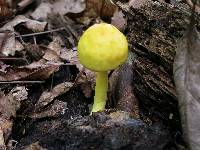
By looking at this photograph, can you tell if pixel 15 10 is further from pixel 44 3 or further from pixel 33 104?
pixel 33 104

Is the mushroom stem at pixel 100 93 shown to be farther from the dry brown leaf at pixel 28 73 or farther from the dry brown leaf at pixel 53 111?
the dry brown leaf at pixel 28 73

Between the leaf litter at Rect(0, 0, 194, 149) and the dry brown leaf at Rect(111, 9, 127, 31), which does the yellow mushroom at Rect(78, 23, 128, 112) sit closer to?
the leaf litter at Rect(0, 0, 194, 149)

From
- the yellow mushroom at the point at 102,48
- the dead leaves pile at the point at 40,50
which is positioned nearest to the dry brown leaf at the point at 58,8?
the dead leaves pile at the point at 40,50

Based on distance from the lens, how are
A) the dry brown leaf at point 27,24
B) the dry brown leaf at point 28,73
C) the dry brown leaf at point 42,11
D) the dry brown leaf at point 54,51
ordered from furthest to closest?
the dry brown leaf at point 42,11 < the dry brown leaf at point 27,24 < the dry brown leaf at point 54,51 < the dry brown leaf at point 28,73

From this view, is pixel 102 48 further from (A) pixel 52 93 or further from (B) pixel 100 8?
(B) pixel 100 8

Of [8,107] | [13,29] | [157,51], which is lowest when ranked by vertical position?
[8,107]

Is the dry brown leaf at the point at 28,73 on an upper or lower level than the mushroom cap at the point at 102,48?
lower

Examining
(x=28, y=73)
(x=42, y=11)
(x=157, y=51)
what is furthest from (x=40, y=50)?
(x=157, y=51)
